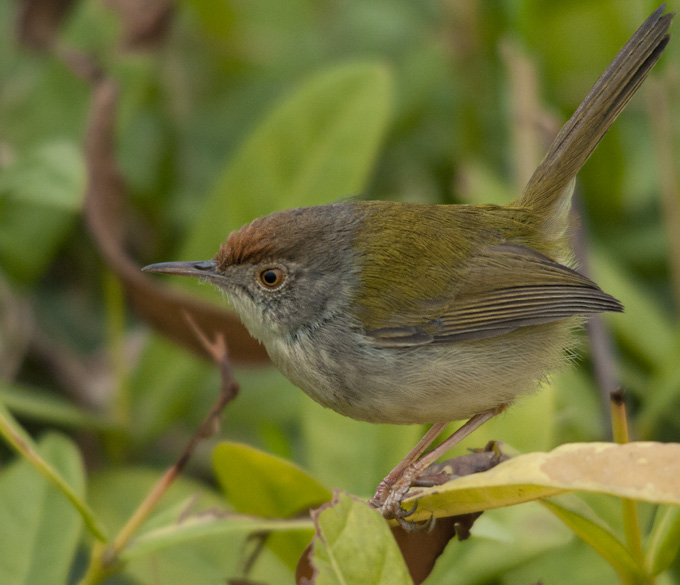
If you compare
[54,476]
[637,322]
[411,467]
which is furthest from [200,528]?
[637,322]

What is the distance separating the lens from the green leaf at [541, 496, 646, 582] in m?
2.08

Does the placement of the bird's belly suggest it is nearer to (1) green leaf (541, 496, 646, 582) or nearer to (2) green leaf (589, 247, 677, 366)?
(1) green leaf (541, 496, 646, 582)

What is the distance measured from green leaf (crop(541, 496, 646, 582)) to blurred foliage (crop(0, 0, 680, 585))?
0.32 m

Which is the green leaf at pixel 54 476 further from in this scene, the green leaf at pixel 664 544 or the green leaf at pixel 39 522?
the green leaf at pixel 664 544

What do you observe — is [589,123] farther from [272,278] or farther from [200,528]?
[200,528]

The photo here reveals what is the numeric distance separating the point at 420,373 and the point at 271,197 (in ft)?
4.59

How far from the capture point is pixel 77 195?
3137 millimetres

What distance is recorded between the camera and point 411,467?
8.77ft

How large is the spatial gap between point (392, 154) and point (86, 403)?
2116 mm

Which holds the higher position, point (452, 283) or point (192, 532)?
point (452, 283)

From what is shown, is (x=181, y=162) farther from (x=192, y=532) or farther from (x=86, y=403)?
(x=192, y=532)

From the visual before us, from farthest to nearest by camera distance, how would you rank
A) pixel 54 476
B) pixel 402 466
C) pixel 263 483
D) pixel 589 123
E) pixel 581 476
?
pixel 589 123
pixel 402 466
pixel 263 483
pixel 54 476
pixel 581 476

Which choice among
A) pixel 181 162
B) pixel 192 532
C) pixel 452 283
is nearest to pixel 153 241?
pixel 181 162

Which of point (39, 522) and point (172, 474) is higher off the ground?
point (172, 474)
